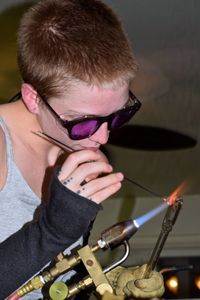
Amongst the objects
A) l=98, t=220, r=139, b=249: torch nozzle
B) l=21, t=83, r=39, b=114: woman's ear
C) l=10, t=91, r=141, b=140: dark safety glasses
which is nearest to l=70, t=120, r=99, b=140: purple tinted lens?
l=10, t=91, r=141, b=140: dark safety glasses

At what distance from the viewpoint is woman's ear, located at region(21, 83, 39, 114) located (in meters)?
1.16

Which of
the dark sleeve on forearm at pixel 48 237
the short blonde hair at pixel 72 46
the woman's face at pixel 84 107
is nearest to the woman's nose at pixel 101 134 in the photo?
the woman's face at pixel 84 107

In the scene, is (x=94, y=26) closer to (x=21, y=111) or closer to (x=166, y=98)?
(x=21, y=111)

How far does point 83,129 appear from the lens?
3.67 ft

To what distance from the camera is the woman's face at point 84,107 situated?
3.55 ft

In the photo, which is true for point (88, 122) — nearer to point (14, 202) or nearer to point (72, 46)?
point (72, 46)

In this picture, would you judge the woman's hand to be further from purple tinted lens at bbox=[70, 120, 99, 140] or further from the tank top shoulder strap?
the tank top shoulder strap

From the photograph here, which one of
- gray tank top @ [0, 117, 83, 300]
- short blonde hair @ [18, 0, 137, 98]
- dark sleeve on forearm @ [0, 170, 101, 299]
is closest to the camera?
dark sleeve on forearm @ [0, 170, 101, 299]

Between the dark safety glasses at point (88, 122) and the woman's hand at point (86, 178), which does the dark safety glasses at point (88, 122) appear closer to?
the dark safety glasses at point (88, 122)

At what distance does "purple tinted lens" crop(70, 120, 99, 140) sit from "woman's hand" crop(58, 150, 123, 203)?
12cm

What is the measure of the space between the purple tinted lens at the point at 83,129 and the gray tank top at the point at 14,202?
0.56 feet

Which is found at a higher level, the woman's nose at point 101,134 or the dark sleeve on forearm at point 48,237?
the woman's nose at point 101,134

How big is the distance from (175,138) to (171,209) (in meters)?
1.60

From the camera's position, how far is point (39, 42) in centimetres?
109
